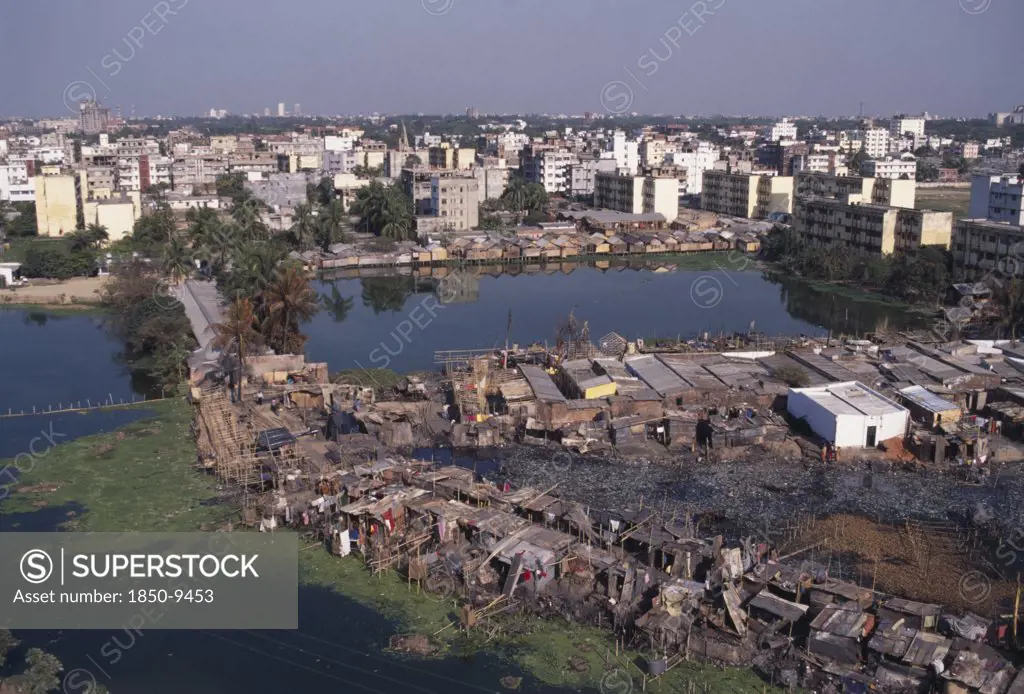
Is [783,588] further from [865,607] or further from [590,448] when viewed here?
[590,448]

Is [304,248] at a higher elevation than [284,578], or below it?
higher

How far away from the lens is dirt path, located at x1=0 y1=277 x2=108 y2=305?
1767 cm

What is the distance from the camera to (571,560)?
6.74 m

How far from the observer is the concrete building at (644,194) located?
28.1 metres

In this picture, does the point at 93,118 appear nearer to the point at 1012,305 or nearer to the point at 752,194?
the point at 752,194

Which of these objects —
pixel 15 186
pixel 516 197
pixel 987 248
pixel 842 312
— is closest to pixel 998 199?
pixel 987 248

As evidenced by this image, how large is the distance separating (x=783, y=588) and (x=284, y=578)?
3.49 m

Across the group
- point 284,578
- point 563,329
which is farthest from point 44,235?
point 284,578

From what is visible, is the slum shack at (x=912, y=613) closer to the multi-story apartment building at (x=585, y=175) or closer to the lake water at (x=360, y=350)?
the lake water at (x=360, y=350)

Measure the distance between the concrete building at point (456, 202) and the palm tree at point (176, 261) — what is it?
8.68 m

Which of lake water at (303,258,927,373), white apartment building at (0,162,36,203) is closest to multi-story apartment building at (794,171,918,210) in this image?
lake water at (303,258,927,373)

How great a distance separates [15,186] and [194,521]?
27.0 m

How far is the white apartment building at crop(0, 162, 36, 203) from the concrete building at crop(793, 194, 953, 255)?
2287 cm

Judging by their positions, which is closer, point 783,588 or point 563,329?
point 783,588
